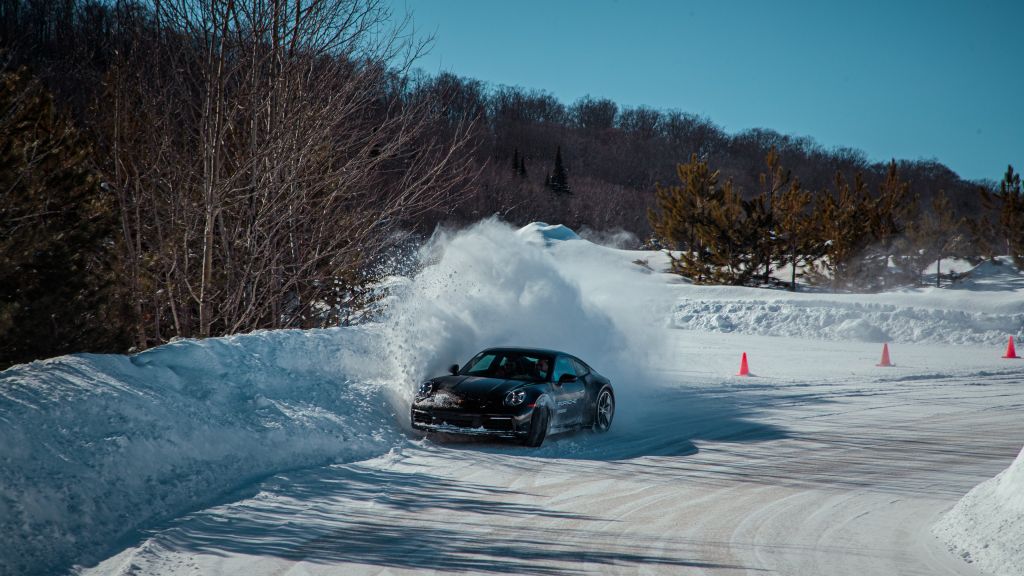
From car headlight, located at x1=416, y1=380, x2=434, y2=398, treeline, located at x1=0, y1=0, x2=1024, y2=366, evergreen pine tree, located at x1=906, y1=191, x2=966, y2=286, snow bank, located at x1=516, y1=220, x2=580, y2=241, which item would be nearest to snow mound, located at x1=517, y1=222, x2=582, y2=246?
snow bank, located at x1=516, y1=220, x2=580, y2=241

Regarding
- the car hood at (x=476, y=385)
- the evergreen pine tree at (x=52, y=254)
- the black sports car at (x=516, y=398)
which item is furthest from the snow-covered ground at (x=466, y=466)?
the evergreen pine tree at (x=52, y=254)

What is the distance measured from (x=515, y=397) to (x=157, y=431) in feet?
15.1

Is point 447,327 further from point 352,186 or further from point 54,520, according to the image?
point 54,520

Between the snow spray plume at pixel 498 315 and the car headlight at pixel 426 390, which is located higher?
the snow spray plume at pixel 498 315

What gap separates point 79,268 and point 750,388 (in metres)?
14.3

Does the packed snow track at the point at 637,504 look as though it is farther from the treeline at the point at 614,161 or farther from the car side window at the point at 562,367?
the treeline at the point at 614,161

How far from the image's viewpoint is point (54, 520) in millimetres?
5715

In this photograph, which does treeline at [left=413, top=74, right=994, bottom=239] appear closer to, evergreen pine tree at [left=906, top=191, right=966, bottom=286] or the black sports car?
evergreen pine tree at [left=906, top=191, right=966, bottom=286]

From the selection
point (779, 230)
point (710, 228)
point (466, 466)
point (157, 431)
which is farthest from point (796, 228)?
point (157, 431)

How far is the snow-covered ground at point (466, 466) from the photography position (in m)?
5.81

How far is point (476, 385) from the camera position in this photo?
10.9 meters

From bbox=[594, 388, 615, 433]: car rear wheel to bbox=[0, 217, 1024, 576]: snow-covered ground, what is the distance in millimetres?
416

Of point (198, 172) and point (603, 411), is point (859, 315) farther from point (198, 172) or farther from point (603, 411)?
point (198, 172)

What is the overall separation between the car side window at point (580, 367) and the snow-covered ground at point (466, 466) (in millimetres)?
1044
